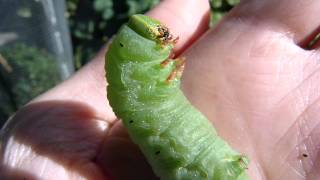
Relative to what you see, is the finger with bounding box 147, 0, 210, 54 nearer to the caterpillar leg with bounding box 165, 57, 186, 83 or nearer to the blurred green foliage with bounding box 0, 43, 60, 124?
the caterpillar leg with bounding box 165, 57, 186, 83

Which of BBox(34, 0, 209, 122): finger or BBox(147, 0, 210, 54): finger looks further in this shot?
BBox(147, 0, 210, 54): finger

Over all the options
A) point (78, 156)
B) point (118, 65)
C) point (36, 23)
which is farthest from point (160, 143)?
point (36, 23)

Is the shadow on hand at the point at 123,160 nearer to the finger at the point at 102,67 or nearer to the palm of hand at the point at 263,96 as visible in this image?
the finger at the point at 102,67

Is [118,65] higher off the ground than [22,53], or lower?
higher

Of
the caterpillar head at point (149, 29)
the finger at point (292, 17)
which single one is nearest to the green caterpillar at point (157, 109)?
Result: the caterpillar head at point (149, 29)

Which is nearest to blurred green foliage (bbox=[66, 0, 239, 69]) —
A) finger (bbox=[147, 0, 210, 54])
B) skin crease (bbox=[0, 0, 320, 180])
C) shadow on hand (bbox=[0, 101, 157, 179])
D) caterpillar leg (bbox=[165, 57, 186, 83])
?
finger (bbox=[147, 0, 210, 54])

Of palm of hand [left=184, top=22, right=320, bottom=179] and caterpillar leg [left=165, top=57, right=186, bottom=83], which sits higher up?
caterpillar leg [left=165, top=57, right=186, bottom=83]

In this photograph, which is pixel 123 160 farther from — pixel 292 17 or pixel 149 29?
pixel 292 17

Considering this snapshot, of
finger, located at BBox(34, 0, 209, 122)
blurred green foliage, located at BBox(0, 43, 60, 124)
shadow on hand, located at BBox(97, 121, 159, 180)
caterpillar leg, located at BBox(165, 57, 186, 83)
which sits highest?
caterpillar leg, located at BBox(165, 57, 186, 83)

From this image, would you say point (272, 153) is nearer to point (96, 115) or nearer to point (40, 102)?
point (96, 115)
